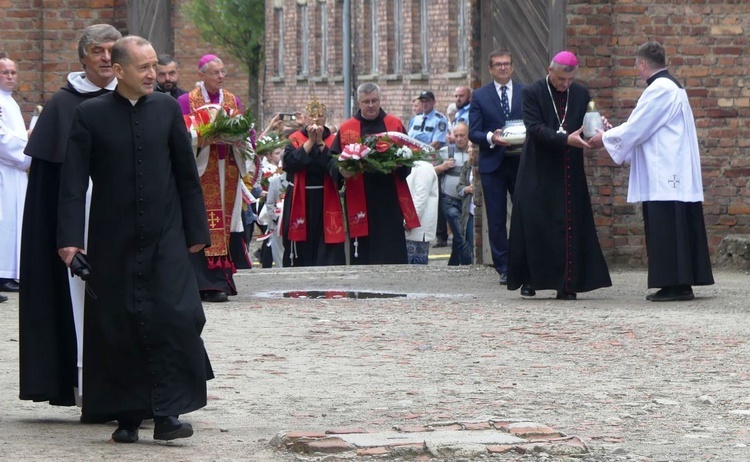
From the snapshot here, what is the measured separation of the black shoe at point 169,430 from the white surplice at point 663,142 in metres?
6.23

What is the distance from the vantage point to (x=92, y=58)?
8.12 metres

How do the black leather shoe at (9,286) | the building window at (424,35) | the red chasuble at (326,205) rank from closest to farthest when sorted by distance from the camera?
the black leather shoe at (9,286), the red chasuble at (326,205), the building window at (424,35)

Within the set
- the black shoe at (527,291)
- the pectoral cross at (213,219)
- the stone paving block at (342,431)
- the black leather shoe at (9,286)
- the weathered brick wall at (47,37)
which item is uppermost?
the weathered brick wall at (47,37)

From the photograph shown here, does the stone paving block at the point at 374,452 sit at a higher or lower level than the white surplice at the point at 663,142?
lower

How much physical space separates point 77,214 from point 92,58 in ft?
3.06

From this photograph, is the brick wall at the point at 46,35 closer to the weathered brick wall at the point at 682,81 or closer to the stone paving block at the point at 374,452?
the weathered brick wall at the point at 682,81

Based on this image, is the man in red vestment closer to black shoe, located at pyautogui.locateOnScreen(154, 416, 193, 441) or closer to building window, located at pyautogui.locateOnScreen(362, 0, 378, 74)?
black shoe, located at pyautogui.locateOnScreen(154, 416, 193, 441)

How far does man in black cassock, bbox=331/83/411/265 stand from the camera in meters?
16.5

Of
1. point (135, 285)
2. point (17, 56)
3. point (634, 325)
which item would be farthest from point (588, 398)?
point (17, 56)

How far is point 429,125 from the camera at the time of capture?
75.3 ft

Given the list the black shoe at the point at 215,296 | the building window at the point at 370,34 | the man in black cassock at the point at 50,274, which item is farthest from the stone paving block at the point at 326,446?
the building window at the point at 370,34

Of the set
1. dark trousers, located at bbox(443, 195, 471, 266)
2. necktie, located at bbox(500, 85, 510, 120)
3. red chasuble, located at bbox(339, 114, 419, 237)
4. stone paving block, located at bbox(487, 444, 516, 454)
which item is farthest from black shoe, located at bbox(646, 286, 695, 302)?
stone paving block, located at bbox(487, 444, 516, 454)

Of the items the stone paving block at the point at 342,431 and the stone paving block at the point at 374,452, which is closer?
the stone paving block at the point at 374,452

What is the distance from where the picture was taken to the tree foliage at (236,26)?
150ft
